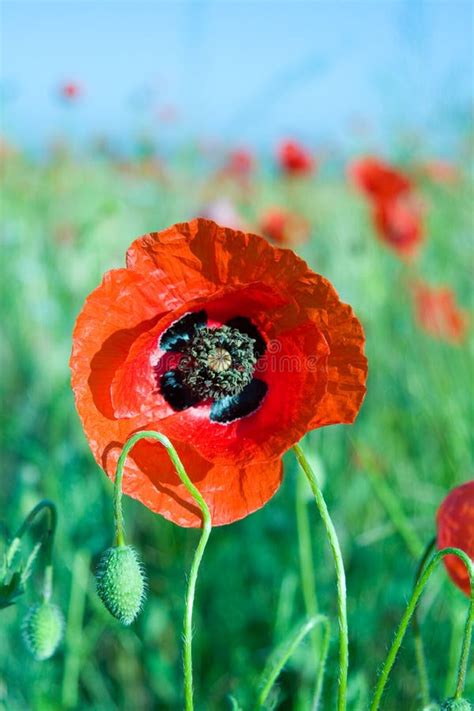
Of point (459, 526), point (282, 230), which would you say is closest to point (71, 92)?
point (282, 230)

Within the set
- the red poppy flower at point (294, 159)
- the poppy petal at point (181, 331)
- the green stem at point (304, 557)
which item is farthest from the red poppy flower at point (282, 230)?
the poppy petal at point (181, 331)

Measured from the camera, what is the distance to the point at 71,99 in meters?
2.90

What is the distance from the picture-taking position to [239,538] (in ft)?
6.79

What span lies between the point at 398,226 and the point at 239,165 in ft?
6.91

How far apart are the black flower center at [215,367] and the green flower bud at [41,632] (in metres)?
0.33

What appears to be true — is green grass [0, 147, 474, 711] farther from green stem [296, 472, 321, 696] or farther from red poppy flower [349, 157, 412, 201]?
red poppy flower [349, 157, 412, 201]

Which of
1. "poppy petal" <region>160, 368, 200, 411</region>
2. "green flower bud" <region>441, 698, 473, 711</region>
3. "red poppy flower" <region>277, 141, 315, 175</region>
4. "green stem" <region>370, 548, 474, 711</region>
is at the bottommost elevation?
"green flower bud" <region>441, 698, 473, 711</region>

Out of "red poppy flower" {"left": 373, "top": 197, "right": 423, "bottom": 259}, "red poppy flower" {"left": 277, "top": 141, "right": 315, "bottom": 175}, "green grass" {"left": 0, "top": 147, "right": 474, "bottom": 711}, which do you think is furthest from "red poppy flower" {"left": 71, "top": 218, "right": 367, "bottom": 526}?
"red poppy flower" {"left": 277, "top": 141, "right": 315, "bottom": 175}

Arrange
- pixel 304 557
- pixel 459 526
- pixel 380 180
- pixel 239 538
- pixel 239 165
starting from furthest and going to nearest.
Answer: pixel 239 165 → pixel 380 180 → pixel 239 538 → pixel 304 557 → pixel 459 526

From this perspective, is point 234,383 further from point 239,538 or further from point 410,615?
point 239,538

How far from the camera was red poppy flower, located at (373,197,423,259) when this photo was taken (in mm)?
3143

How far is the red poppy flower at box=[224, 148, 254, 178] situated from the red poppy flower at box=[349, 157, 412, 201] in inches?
51.4

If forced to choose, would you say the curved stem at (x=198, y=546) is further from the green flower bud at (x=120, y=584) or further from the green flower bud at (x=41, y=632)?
the green flower bud at (x=41, y=632)

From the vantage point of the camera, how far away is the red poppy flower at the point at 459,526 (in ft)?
3.34
